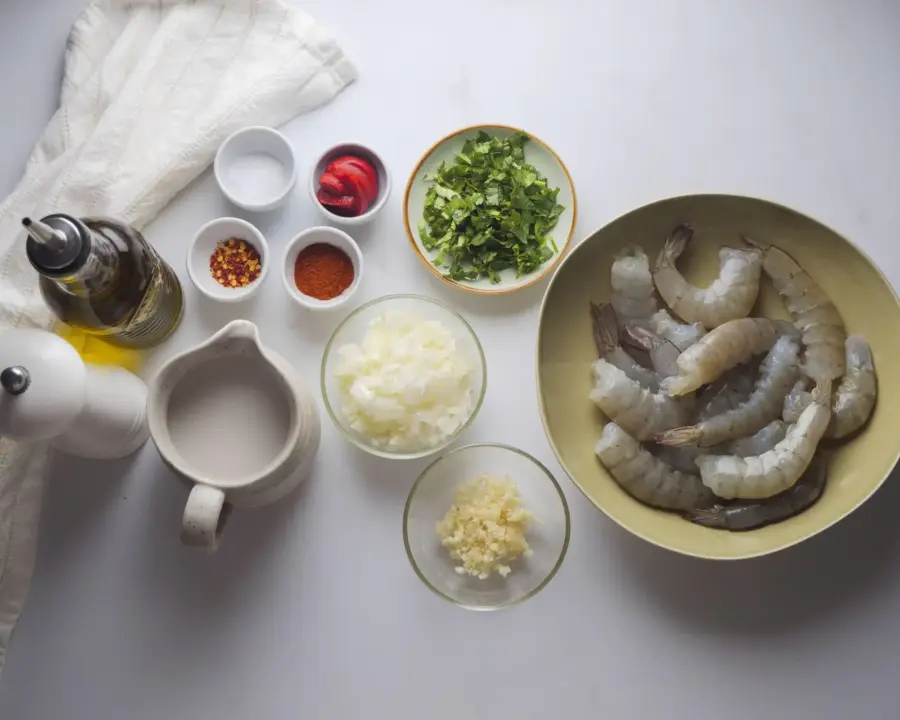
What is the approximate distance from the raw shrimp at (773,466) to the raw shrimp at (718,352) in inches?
4.6

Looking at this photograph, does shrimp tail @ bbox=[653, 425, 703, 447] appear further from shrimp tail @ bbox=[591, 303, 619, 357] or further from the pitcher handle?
the pitcher handle

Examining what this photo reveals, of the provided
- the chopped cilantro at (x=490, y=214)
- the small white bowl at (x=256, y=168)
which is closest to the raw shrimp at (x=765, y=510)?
the chopped cilantro at (x=490, y=214)

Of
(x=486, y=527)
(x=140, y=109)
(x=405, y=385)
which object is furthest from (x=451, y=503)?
(x=140, y=109)

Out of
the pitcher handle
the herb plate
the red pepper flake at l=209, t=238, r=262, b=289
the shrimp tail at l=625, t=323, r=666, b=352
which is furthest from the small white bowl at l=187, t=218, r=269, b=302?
the shrimp tail at l=625, t=323, r=666, b=352

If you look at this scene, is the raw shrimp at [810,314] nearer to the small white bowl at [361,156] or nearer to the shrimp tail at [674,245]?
the shrimp tail at [674,245]

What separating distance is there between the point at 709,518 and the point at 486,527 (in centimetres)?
33

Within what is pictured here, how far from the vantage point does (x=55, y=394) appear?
1.06 meters

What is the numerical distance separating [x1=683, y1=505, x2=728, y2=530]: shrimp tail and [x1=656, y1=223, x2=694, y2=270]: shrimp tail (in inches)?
14.8

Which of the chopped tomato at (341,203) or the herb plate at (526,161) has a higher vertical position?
the herb plate at (526,161)

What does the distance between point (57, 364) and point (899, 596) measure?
1275 millimetres

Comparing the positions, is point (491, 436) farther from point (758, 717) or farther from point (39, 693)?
point (39, 693)

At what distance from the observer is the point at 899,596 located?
4.41ft

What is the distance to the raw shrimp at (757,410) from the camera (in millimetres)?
1262

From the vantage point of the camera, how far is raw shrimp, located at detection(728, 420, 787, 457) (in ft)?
4.18
